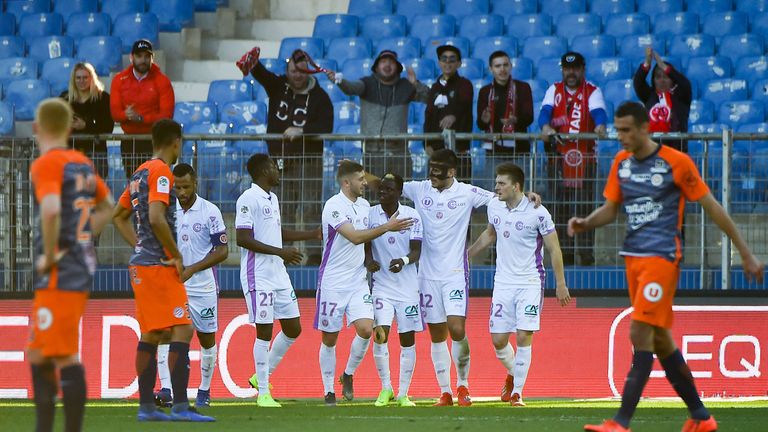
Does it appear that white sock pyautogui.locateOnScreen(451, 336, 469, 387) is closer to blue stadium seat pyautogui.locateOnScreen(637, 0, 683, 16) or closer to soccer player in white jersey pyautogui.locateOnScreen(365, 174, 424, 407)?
soccer player in white jersey pyautogui.locateOnScreen(365, 174, 424, 407)

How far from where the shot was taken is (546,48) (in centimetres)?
1870

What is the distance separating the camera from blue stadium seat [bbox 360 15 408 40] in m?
19.6

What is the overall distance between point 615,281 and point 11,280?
6588mm

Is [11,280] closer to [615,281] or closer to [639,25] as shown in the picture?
[615,281]

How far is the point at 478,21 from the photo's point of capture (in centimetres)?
1944

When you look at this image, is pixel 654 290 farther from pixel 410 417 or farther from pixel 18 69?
pixel 18 69

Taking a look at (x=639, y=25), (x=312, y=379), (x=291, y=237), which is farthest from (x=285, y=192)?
(x=639, y=25)

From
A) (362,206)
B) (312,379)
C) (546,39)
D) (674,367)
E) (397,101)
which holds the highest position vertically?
(546,39)

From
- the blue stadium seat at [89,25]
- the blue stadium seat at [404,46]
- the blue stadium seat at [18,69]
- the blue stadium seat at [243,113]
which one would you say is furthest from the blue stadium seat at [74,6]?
the blue stadium seat at [404,46]

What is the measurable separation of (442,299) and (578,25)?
8.15 m

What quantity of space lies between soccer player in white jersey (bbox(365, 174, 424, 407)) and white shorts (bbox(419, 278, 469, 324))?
0.37ft

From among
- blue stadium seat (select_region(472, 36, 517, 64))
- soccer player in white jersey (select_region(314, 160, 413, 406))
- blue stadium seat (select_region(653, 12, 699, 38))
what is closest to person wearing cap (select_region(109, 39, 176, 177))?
soccer player in white jersey (select_region(314, 160, 413, 406))

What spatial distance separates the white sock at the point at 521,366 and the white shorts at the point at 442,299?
65 cm

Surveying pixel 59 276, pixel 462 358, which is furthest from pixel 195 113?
pixel 59 276
